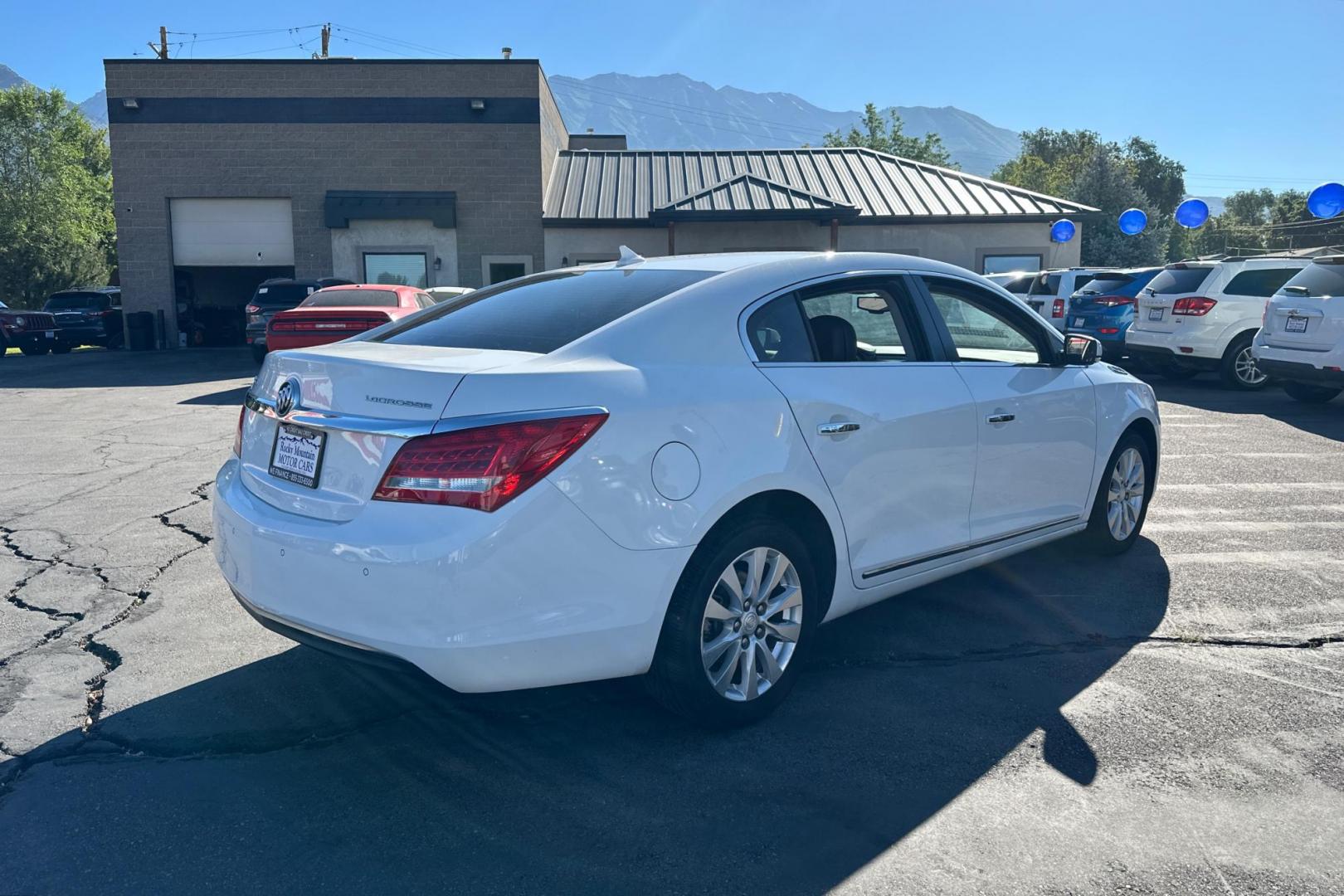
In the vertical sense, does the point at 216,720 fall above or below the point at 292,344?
below

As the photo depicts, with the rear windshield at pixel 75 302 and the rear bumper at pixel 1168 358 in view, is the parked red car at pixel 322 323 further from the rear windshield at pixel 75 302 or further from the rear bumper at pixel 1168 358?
the rear windshield at pixel 75 302

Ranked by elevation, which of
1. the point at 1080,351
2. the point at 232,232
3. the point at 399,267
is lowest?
the point at 1080,351

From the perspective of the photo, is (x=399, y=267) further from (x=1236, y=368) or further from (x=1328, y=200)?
(x=1328, y=200)

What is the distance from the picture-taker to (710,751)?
11.3 feet

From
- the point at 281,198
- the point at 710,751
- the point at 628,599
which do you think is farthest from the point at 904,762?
the point at 281,198

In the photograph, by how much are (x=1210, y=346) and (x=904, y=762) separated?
12.4 metres

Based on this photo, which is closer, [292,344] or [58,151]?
[292,344]

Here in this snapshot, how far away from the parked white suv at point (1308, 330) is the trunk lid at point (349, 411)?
34.4 feet

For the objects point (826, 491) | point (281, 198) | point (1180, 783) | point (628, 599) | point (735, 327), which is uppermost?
point (281, 198)

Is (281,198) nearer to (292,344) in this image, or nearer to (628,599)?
(292,344)

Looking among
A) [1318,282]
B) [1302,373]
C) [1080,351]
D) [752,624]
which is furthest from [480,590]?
[1318,282]

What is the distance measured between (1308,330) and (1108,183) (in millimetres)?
61881

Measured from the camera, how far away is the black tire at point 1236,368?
1363cm

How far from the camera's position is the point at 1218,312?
1364 cm
